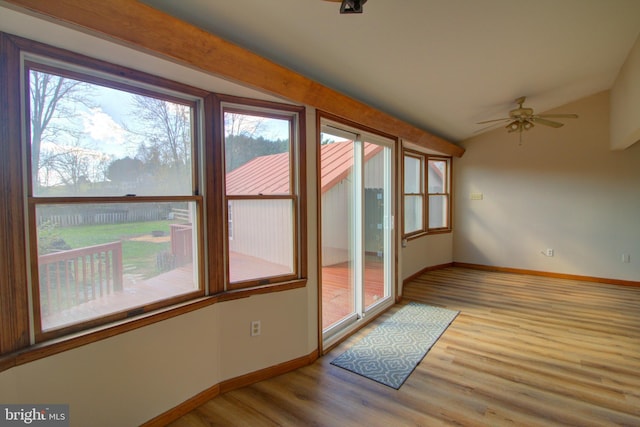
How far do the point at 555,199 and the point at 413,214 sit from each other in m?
2.30

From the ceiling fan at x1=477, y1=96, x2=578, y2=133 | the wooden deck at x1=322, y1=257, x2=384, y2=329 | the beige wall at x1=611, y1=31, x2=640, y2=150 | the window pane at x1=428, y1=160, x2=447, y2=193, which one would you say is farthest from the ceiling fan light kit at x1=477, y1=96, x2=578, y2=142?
the wooden deck at x1=322, y1=257, x2=384, y2=329

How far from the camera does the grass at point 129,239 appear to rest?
5.49 feet

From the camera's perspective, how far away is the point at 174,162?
2061 mm

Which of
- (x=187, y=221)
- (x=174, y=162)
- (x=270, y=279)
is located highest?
(x=174, y=162)

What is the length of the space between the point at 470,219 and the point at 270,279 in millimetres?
4802

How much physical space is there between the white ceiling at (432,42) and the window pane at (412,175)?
4.58ft

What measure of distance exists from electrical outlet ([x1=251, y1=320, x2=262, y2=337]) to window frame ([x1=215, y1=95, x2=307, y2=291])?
0.26 meters

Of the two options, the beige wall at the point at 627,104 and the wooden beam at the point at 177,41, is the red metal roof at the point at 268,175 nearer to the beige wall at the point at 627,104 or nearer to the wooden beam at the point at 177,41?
the wooden beam at the point at 177,41

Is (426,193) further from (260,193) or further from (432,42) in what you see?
(260,193)

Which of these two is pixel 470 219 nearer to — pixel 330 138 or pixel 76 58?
pixel 330 138

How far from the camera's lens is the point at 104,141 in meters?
1.76

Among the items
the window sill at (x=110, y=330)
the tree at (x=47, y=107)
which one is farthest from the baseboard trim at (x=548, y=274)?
the tree at (x=47, y=107)

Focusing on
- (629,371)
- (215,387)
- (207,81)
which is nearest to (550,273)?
(629,371)

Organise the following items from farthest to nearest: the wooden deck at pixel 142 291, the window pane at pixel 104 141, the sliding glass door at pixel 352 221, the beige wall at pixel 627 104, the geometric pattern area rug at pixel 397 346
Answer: the beige wall at pixel 627 104 < the sliding glass door at pixel 352 221 < the geometric pattern area rug at pixel 397 346 < the wooden deck at pixel 142 291 < the window pane at pixel 104 141
